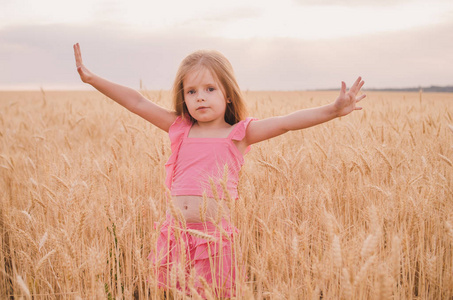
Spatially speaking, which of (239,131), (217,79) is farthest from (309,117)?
(217,79)

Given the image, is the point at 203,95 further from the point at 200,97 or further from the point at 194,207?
the point at 194,207

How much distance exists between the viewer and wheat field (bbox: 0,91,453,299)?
120cm

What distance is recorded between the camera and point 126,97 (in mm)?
2072

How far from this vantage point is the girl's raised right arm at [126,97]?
2023mm

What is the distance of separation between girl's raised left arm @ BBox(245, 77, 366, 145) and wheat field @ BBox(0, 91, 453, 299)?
0.19 meters

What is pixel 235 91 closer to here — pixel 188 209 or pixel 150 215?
pixel 188 209

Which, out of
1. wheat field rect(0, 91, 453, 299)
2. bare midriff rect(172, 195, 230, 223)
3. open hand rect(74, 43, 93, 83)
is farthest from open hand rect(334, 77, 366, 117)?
open hand rect(74, 43, 93, 83)

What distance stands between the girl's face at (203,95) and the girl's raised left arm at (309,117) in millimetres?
215

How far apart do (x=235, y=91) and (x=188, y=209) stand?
2.37 ft

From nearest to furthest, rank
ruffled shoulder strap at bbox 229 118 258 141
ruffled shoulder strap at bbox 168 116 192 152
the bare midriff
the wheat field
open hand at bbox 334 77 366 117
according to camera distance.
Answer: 1. the wheat field
2. open hand at bbox 334 77 366 117
3. the bare midriff
4. ruffled shoulder strap at bbox 229 118 258 141
5. ruffled shoulder strap at bbox 168 116 192 152

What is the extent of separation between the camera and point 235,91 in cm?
203

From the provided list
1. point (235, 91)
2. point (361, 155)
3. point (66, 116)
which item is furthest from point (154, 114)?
point (66, 116)

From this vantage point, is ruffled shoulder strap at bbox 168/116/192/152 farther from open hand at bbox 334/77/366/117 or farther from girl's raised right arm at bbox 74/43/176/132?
open hand at bbox 334/77/366/117

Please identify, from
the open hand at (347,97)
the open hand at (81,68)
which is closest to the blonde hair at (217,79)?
the open hand at (81,68)
